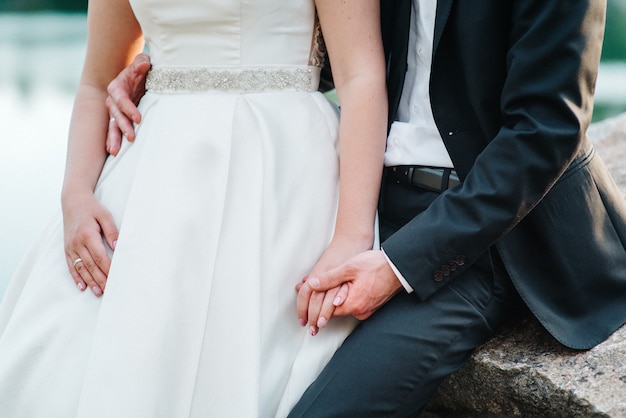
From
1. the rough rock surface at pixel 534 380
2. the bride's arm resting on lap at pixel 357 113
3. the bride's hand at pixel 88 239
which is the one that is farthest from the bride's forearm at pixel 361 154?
the bride's hand at pixel 88 239

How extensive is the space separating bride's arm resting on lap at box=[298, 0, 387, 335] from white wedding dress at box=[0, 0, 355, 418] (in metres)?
0.07

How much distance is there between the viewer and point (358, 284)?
1636 millimetres

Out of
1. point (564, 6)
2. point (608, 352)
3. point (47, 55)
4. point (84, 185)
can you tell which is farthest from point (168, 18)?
point (47, 55)

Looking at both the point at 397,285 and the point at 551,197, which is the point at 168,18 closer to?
the point at 397,285

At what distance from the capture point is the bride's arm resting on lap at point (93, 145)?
1.77 m

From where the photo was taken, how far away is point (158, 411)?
155 cm

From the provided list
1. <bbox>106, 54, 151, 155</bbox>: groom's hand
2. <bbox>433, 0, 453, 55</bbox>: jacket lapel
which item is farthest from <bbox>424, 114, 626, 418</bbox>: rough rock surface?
Answer: <bbox>106, 54, 151, 155</bbox>: groom's hand

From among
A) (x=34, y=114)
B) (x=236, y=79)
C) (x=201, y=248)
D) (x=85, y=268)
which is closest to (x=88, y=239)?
(x=85, y=268)

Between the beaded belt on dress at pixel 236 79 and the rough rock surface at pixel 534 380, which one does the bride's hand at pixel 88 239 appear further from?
the rough rock surface at pixel 534 380

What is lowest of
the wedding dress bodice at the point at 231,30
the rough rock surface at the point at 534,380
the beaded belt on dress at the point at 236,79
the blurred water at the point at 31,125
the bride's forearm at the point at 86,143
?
the blurred water at the point at 31,125

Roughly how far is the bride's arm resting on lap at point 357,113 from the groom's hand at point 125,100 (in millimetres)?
502

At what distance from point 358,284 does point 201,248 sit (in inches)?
13.3

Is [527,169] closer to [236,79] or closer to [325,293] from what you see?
[325,293]

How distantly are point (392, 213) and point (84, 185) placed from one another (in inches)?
29.7
